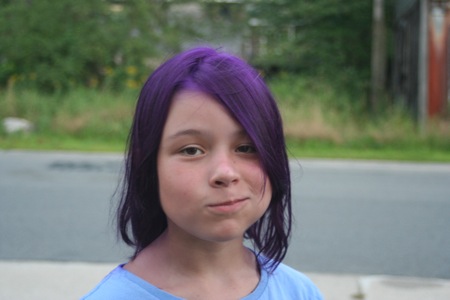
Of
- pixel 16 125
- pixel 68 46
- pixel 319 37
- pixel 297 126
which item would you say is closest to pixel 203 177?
pixel 297 126

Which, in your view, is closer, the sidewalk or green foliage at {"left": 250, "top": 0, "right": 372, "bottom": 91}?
the sidewalk

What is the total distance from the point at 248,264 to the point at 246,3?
20725 mm

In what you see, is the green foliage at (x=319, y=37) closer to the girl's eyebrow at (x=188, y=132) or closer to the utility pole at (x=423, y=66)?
the utility pole at (x=423, y=66)

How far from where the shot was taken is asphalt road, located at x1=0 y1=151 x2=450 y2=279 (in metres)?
5.68

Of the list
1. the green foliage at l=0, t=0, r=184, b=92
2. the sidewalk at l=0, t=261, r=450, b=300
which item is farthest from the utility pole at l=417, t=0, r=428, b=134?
the sidewalk at l=0, t=261, r=450, b=300

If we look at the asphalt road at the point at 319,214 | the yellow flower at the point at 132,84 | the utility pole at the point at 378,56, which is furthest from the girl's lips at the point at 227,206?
the yellow flower at the point at 132,84

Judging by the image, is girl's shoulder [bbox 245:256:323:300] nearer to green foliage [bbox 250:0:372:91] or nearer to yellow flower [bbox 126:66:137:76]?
yellow flower [bbox 126:66:137:76]

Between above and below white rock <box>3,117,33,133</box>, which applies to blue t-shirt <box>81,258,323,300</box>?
above

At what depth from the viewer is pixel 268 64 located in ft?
69.1

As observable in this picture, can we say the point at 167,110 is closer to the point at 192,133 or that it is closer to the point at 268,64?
the point at 192,133

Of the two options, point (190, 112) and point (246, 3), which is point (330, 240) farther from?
point (246, 3)

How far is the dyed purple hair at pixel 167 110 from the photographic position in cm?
122

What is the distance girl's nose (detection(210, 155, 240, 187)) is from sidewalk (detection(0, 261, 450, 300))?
333cm

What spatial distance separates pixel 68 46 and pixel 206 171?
17.4 m
